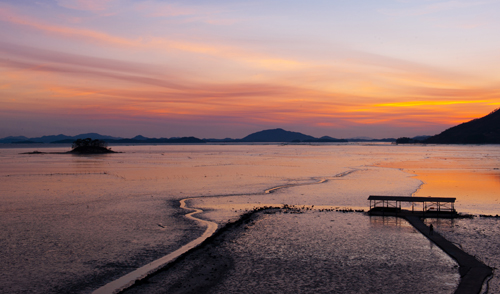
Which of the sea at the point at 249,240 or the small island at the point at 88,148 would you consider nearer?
the sea at the point at 249,240

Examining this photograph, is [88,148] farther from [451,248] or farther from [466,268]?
[466,268]

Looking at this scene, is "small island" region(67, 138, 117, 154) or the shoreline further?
"small island" region(67, 138, 117, 154)

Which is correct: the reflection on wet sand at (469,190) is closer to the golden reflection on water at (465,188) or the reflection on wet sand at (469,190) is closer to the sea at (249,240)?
the golden reflection on water at (465,188)

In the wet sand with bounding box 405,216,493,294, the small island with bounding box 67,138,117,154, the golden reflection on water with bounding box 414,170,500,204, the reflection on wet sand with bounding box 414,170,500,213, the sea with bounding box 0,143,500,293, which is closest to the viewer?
the wet sand with bounding box 405,216,493,294

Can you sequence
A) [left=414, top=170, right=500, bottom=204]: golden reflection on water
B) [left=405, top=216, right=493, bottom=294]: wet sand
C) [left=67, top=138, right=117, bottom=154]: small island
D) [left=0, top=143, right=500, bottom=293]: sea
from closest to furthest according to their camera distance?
[left=405, top=216, right=493, bottom=294]: wet sand, [left=0, top=143, right=500, bottom=293]: sea, [left=414, top=170, right=500, bottom=204]: golden reflection on water, [left=67, top=138, right=117, bottom=154]: small island

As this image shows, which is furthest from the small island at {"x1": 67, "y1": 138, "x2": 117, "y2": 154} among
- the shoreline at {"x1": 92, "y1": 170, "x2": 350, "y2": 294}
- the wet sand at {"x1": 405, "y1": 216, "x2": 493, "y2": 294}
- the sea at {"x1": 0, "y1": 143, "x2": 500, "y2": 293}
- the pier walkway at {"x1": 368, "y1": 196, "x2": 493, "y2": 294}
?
the wet sand at {"x1": 405, "y1": 216, "x2": 493, "y2": 294}

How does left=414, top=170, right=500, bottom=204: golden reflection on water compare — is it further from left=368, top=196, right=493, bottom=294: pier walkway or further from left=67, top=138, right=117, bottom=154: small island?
left=67, top=138, right=117, bottom=154: small island

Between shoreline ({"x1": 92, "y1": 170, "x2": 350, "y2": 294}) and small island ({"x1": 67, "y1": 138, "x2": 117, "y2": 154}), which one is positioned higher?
small island ({"x1": 67, "y1": 138, "x2": 117, "y2": 154})

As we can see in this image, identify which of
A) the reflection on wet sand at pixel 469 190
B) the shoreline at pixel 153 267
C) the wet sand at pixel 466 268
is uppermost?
the reflection on wet sand at pixel 469 190

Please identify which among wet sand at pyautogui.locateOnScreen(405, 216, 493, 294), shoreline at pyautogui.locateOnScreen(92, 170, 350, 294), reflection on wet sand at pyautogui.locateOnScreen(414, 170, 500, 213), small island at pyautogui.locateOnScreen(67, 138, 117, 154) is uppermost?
small island at pyautogui.locateOnScreen(67, 138, 117, 154)

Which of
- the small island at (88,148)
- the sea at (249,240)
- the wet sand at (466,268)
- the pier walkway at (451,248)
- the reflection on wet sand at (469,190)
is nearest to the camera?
the wet sand at (466,268)

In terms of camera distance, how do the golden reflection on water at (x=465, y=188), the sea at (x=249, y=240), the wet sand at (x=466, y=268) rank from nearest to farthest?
the wet sand at (x=466, y=268) < the sea at (x=249, y=240) < the golden reflection on water at (x=465, y=188)

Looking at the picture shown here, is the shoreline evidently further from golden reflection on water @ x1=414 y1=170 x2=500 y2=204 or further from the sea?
golden reflection on water @ x1=414 y1=170 x2=500 y2=204

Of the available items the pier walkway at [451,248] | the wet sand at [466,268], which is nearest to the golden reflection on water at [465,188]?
the pier walkway at [451,248]
